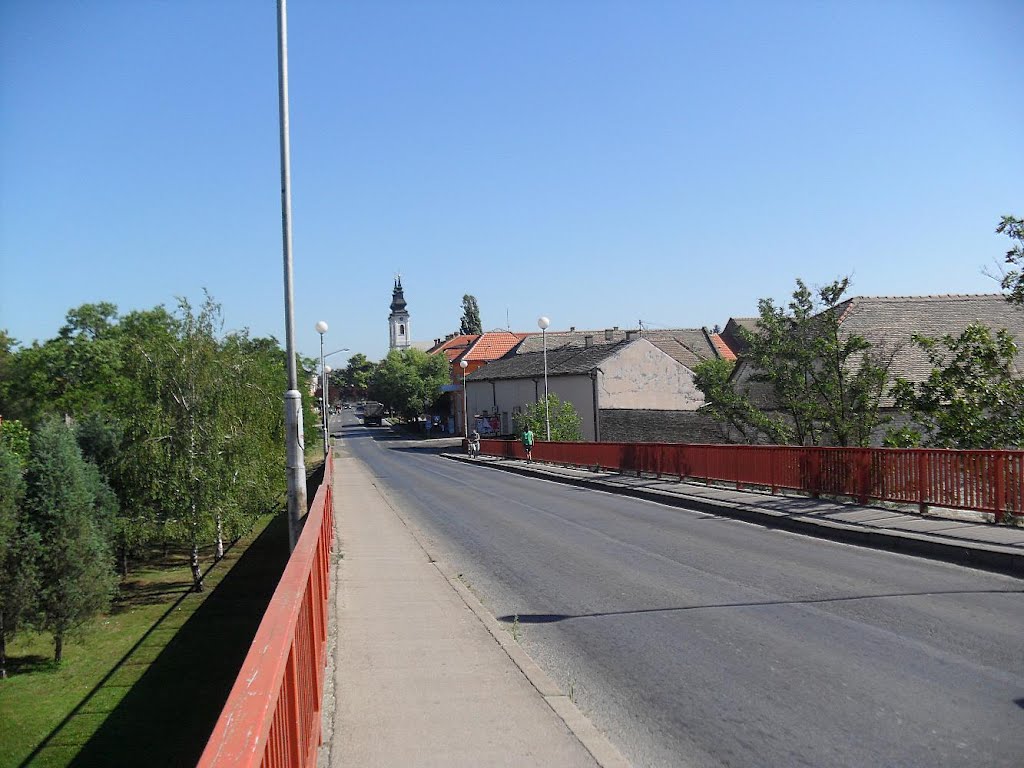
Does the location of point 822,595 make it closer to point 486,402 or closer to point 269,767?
point 269,767

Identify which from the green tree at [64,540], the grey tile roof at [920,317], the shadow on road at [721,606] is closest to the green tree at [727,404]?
the grey tile roof at [920,317]

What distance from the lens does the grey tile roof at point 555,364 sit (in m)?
54.4

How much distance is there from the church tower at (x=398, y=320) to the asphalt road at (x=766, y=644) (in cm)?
15253

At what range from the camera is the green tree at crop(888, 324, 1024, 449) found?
688 inches

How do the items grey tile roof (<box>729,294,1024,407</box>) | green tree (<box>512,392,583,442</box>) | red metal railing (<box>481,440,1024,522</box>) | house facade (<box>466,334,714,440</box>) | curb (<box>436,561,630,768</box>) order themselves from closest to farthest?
curb (<box>436,561,630,768</box>), red metal railing (<box>481,440,1024,522</box>), grey tile roof (<box>729,294,1024,407</box>), green tree (<box>512,392,583,442</box>), house facade (<box>466,334,714,440</box>)

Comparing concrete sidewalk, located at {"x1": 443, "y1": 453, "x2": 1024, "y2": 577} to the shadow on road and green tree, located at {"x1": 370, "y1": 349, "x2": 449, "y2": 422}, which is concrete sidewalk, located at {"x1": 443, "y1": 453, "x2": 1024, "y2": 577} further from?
green tree, located at {"x1": 370, "y1": 349, "x2": 449, "y2": 422}

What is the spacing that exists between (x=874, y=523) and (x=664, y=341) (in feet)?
162

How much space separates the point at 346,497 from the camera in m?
25.2

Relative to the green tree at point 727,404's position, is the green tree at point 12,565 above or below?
below

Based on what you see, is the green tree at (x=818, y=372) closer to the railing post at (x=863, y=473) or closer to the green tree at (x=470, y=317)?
the railing post at (x=863, y=473)

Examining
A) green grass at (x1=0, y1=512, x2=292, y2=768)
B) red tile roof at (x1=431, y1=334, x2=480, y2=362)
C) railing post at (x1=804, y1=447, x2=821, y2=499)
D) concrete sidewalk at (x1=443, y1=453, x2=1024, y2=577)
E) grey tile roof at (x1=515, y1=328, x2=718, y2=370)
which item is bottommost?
green grass at (x1=0, y1=512, x2=292, y2=768)

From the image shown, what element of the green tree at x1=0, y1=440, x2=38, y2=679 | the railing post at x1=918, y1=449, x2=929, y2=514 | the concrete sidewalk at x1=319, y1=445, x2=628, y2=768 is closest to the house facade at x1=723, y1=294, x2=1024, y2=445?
the railing post at x1=918, y1=449, x2=929, y2=514

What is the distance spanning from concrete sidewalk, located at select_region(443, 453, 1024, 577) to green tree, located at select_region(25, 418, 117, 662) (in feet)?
44.1

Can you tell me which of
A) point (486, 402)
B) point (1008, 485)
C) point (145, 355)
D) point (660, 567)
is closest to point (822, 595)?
point (660, 567)
